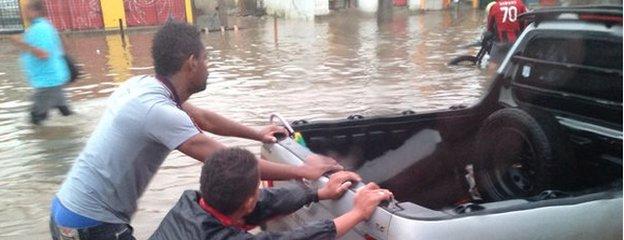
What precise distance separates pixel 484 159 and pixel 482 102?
2.07 ft

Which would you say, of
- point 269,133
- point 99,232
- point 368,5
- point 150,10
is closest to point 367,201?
point 269,133

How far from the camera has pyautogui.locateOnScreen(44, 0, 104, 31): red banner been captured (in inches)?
965

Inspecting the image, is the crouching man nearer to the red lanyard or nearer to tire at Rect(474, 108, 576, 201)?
the red lanyard

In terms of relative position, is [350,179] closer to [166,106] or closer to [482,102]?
[166,106]

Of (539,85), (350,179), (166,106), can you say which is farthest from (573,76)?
(166,106)

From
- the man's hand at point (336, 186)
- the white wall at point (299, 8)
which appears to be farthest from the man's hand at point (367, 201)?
the white wall at point (299, 8)

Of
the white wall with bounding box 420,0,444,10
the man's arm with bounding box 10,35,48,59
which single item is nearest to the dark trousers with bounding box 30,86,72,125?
the man's arm with bounding box 10,35,48,59

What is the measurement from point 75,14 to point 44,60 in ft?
62.0

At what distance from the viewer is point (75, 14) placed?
24.8m

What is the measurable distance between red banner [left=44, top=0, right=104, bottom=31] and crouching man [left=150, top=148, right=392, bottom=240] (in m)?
24.4

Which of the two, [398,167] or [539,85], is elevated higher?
[539,85]

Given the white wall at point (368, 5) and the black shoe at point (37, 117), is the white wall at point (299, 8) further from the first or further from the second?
the black shoe at point (37, 117)

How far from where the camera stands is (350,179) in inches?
102

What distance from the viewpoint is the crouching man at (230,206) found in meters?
2.21
